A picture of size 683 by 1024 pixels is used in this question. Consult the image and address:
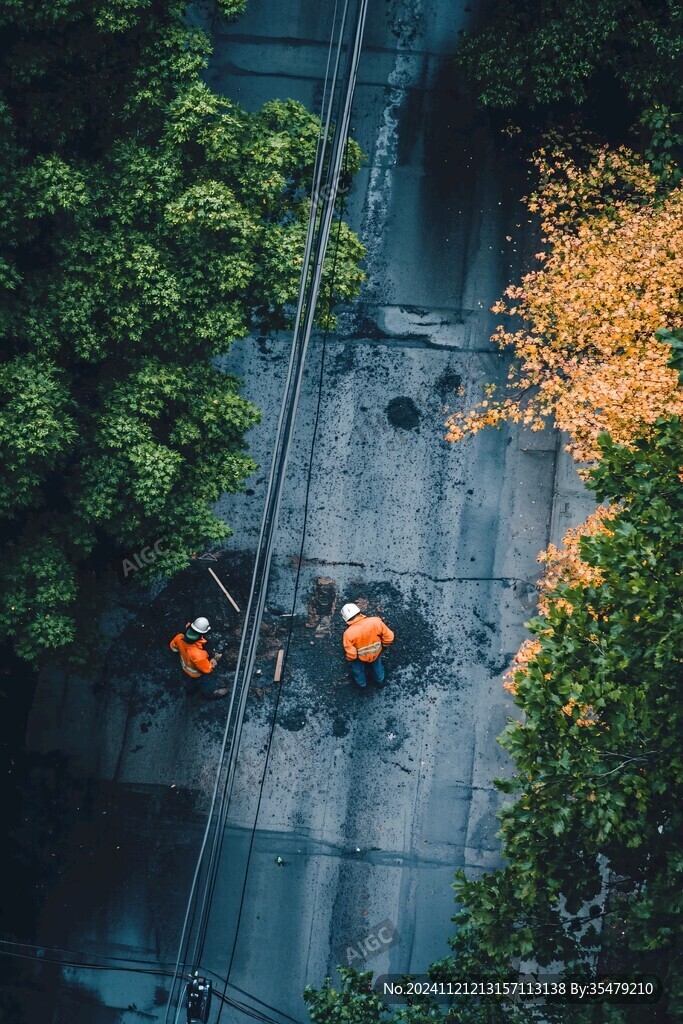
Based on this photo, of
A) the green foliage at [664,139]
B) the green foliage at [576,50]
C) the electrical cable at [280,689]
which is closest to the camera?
the green foliage at [664,139]

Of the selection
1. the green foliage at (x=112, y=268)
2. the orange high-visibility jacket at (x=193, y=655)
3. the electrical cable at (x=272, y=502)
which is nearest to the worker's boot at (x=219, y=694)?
the electrical cable at (x=272, y=502)

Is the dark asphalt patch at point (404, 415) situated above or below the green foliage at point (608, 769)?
above

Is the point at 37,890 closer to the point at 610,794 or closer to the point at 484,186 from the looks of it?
the point at 610,794

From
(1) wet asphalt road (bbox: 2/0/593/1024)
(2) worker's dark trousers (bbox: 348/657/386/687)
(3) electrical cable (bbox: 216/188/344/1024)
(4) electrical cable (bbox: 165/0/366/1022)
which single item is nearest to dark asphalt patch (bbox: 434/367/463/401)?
(1) wet asphalt road (bbox: 2/0/593/1024)

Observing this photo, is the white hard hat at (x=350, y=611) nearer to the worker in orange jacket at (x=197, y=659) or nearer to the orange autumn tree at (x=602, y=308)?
the worker in orange jacket at (x=197, y=659)

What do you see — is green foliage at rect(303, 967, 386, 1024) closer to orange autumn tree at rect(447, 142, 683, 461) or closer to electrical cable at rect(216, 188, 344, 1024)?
electrical cable at rect(216, 188, 344, 1024)

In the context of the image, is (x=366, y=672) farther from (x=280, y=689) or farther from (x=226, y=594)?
(x=226, y=594)

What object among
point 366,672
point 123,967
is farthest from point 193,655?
point 123,967
